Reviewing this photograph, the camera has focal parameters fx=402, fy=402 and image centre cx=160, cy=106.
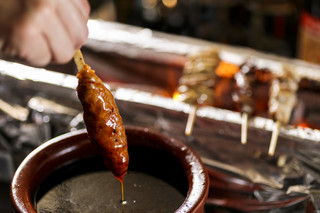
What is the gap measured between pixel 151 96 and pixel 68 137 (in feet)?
2.44

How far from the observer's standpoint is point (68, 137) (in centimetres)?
163

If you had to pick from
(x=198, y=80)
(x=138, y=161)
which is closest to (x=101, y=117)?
(x=138, y=161)

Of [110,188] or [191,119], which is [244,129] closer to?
[191,119]

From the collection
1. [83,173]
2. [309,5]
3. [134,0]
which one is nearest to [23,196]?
[83,173]

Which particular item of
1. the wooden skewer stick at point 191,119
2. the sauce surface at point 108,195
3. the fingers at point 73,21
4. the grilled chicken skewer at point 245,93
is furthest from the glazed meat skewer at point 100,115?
the grilled chicken skewer at point 245,93

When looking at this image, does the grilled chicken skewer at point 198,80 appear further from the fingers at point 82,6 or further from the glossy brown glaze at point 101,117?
the fingers at point 82,6

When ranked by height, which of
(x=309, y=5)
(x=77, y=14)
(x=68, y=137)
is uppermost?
(x=77, y=14)

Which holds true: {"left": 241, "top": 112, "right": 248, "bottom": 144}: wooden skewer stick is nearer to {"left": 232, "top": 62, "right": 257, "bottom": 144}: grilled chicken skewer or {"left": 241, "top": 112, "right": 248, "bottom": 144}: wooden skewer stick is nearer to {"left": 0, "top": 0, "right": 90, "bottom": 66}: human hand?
{"left": 232, "top": 62, "right": 257, "bottom": 144}: grilled chicken skewer

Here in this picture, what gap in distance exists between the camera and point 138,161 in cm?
169

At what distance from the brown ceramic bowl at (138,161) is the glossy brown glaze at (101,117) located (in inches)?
10.5

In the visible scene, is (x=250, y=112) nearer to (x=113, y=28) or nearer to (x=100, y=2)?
(x=113, y=28)

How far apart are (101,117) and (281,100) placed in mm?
1367

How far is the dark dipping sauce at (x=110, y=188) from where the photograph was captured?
1.47 m

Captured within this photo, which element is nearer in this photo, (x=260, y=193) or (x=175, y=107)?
(x=260, y=193)
